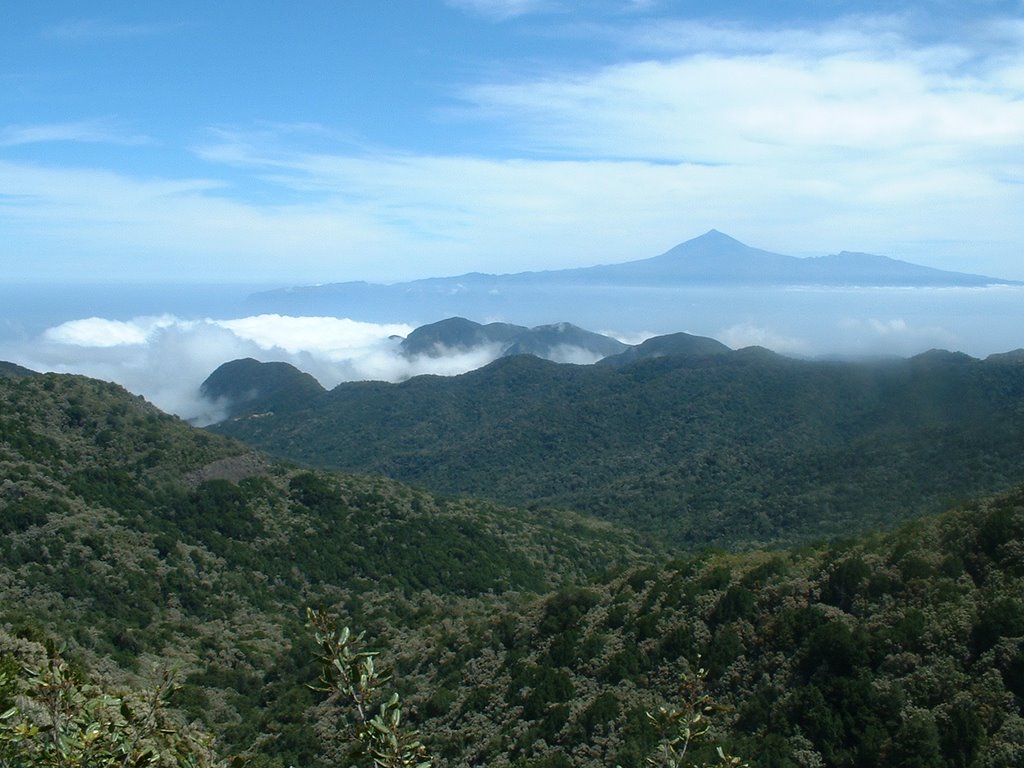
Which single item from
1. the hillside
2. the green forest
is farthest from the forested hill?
the hillside

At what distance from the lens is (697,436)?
101 metres

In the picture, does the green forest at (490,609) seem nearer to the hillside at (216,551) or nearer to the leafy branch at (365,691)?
the leafy branch at (365,691)

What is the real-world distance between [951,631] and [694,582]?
8.74 m

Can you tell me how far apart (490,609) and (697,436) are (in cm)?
6991

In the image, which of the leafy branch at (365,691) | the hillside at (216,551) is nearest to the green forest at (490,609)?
the leafy branch at (365,691)

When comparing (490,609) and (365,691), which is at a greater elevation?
(365,691)

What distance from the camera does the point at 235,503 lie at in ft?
145

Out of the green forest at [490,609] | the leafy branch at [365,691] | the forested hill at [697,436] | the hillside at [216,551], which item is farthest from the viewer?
the forested hill at [697,436]

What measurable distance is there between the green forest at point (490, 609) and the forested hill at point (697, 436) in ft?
2.30

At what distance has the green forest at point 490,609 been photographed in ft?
46.1

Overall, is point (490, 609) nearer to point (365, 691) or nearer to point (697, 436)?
point (365, 691)

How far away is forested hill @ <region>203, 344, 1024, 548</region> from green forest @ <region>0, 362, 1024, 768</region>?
70cm

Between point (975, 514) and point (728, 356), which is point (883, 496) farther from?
point (728, 356)

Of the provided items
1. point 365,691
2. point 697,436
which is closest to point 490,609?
point 365,691
